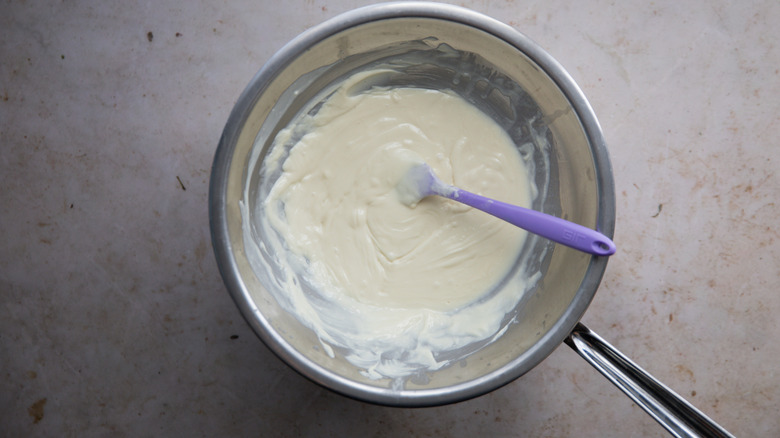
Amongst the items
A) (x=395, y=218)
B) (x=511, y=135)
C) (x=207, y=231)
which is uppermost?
(x=511, y=135)

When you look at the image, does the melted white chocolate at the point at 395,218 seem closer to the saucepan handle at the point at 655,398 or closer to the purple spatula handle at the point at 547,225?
the purple spatula handle at the point at 547,225

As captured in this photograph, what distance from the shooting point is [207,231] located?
58.1 inches

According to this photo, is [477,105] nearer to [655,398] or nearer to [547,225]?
[547,225]

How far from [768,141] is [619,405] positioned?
0.94m

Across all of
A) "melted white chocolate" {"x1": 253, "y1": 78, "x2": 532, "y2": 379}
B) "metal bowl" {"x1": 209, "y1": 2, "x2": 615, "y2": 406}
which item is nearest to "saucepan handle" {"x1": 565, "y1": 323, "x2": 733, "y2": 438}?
"metal bowl" {"x1": 209, "y1": 2, "x2": 615, "y2": 406}

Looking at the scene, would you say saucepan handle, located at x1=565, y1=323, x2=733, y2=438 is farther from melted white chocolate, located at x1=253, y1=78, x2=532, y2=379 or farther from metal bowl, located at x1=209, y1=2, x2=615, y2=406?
melted white chocolate, located at x1=253, y1=78, x2=532, y2=379

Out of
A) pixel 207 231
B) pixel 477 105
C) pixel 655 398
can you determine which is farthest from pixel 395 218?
pixel 655 398

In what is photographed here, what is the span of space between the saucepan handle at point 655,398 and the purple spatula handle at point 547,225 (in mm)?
230

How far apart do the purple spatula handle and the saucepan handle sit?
23 centimetres

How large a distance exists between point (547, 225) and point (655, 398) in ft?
1.44

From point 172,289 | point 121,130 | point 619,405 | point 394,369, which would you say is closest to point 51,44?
point 121,130

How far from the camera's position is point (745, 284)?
153 centimetres

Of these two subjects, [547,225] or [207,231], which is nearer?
[547,225]

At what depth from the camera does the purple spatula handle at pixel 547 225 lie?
1.13 meters
